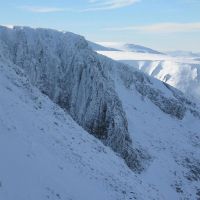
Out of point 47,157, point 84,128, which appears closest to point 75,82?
point 84,128

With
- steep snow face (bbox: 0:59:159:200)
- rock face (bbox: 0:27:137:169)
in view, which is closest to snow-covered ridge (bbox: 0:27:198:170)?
rock face (bbox: 0:27:137:169)

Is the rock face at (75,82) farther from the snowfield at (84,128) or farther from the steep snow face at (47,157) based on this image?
the steep snow face at (47,157)

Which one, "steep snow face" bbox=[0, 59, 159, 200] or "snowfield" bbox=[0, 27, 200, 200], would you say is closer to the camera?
"steep snow face" bbox=[0, 59, 159, 200]

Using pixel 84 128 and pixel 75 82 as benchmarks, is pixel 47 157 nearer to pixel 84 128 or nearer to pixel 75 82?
pixel 84 128

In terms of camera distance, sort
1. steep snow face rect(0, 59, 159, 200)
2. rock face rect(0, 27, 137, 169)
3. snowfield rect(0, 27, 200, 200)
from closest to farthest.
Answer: steep snow face rect(0, 59, 159, 200), snowfield rect(0, 27, 200, 200), rock face rect(0, 27, 137, 169)

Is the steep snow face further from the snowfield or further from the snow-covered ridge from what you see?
the snow-covered ridge

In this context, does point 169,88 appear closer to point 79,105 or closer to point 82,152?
point 79,105
